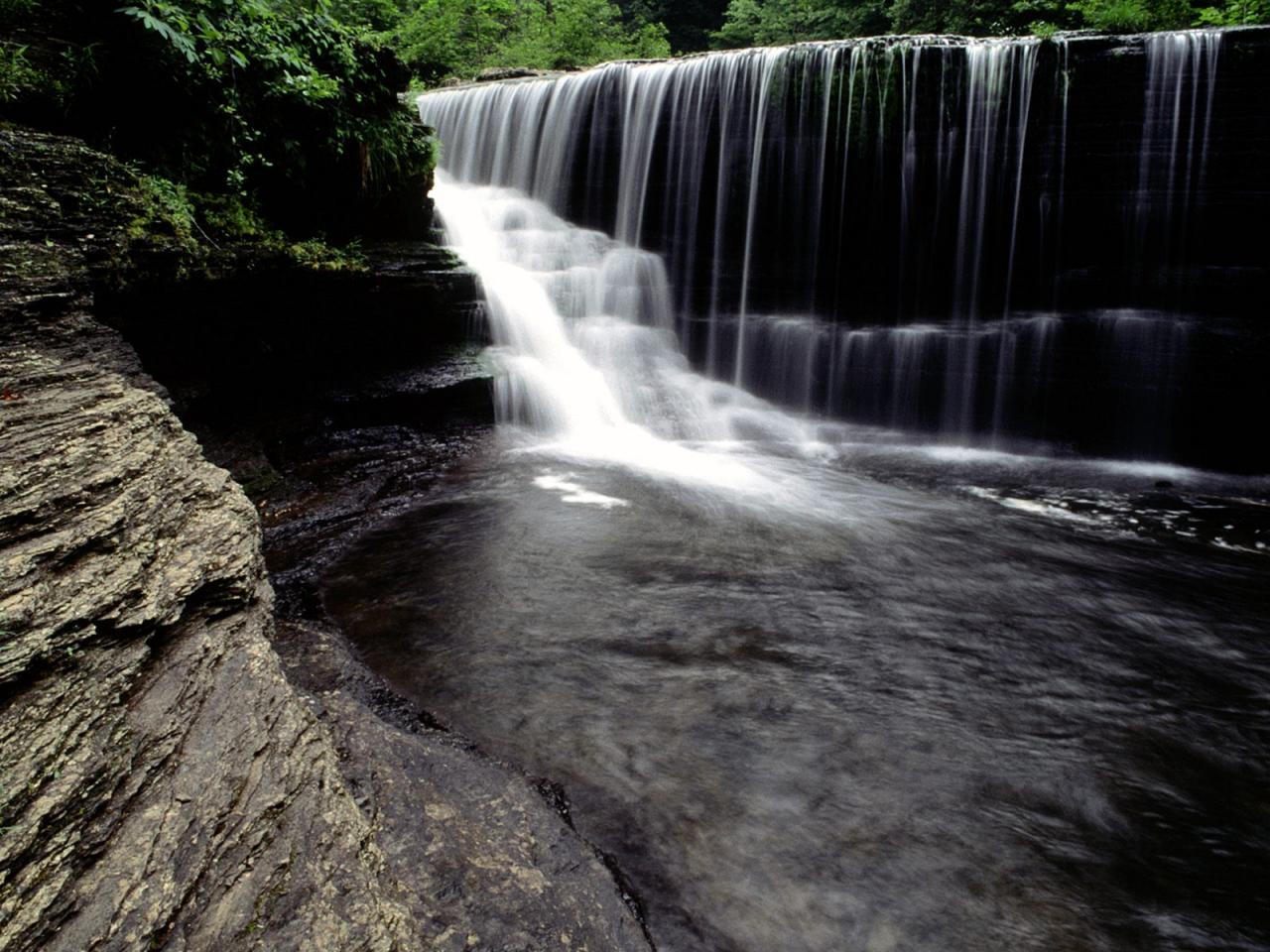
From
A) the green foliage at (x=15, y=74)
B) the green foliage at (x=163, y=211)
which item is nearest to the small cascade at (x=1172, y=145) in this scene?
the green foliage at (x=163, y=211)

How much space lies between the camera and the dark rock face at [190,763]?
1443 millimetres

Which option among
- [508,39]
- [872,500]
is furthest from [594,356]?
[508,39]

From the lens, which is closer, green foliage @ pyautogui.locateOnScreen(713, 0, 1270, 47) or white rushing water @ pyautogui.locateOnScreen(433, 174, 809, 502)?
white rushing water @ pyautogui.locateOnScreen(433, 174, 809, 502)

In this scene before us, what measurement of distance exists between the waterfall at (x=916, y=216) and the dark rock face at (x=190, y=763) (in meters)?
5.41

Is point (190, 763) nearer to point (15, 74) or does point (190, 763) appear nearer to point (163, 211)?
point (163, 211)

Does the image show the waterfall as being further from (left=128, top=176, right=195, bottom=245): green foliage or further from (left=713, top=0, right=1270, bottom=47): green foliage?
(left=128, top=176, right=195, bottom=245): green foliage

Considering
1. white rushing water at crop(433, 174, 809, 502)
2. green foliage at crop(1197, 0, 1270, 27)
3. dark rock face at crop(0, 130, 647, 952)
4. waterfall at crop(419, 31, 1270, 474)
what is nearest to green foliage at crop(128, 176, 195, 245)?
dark rock face at crop(0, 130, 647, 952)

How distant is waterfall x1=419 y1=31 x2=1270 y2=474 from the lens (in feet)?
26.8

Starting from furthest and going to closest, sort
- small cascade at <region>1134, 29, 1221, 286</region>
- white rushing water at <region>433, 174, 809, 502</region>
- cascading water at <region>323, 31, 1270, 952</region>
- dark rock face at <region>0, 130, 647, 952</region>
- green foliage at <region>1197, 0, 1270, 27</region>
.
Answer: green foliage at <region>1197, 0, 1270, 27</region>, white rushing water at <region>433, 174, 809, 502</region>, small cascade at <region>1134, 29, 1221, 286</region>, cascading water at <region>323, 31, 1270, 952</region>, dark rock face at <region>0, 130, 647, 952</region>

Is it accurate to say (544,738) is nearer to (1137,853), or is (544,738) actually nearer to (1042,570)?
(1137,853)

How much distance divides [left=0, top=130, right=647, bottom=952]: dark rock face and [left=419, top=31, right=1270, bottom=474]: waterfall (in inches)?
213

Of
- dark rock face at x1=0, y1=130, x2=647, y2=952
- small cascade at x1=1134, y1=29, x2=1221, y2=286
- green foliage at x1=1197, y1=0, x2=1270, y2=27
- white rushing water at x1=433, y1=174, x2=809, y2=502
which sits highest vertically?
green foliage at x1=1197, y1=0, x2=1270, y2=27

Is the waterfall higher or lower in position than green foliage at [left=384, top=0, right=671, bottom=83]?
lower

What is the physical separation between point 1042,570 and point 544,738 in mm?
4089
